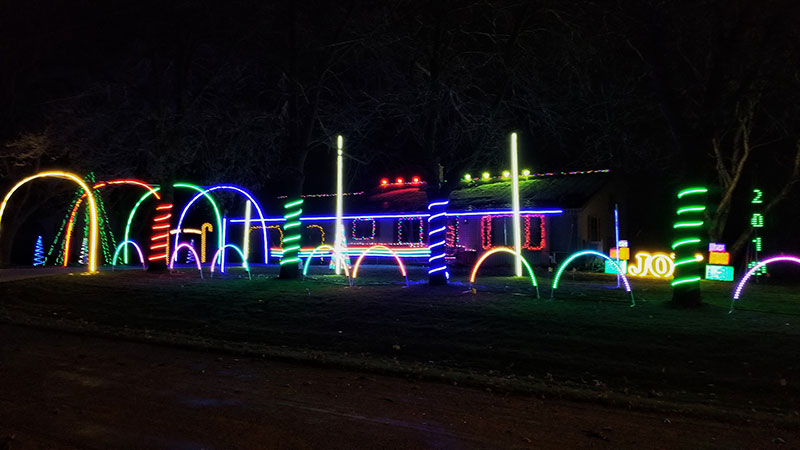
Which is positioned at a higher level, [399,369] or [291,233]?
Answer: [291,233]

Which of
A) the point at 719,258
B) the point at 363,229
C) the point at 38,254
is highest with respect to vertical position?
the point at 363,229

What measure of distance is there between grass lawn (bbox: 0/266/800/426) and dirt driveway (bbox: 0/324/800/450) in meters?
0.69

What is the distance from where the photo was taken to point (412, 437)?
5441 mm

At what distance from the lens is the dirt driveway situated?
5.32 meters

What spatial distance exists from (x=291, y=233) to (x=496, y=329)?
9.19 meters

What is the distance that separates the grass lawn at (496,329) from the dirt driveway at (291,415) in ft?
2.28

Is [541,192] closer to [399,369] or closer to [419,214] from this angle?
[419,214]

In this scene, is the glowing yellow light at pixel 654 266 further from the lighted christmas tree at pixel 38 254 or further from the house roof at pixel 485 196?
the lighted christmas tree at pixel 38 254

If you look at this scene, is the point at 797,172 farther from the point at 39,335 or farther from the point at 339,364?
the point at 39,335

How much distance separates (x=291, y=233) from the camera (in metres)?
18.2

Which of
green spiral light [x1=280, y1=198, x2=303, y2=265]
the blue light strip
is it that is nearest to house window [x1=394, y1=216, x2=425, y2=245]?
the blue light strip

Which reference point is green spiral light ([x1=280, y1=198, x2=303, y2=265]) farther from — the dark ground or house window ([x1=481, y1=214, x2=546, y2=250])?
house window ([x1=481, y1=214, x2=546, y2=250])

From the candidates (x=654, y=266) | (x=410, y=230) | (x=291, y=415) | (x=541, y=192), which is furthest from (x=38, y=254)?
(x=291, y=415)

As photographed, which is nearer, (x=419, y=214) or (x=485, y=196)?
(x=485, y=196)
